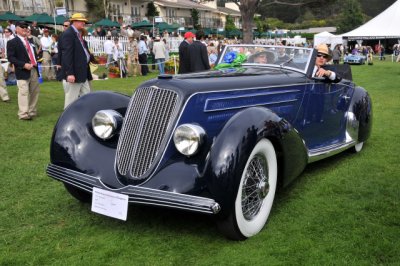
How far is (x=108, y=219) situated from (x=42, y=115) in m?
5.80

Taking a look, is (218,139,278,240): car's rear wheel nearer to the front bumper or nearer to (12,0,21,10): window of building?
the front bumper

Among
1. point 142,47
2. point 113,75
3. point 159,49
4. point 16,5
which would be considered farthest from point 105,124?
point 16,5

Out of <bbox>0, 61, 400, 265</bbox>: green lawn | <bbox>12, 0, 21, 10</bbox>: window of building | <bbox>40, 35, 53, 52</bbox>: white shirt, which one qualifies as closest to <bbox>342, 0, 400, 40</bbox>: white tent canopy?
<bbox>40, 35, 53, 52</bbox>: white shirt

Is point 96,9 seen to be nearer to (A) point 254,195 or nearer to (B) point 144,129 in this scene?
(B) point 144,129

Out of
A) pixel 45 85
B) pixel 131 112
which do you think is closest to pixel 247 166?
pixel 131 112

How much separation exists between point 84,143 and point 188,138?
109 cm

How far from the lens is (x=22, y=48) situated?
762 centimetres

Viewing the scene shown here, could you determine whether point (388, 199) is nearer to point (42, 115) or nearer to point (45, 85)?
point (42, 115)

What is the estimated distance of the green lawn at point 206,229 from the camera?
2.88m

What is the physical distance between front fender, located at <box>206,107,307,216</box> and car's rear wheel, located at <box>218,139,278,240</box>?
8 centimetres

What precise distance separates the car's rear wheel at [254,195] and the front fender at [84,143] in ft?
3.22

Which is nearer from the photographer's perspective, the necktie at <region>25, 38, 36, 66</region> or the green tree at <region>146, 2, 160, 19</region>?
the necktie at <region>25, 38, 36, 66</region>

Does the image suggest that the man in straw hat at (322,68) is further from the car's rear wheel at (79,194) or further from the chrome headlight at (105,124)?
the car's rear wheel at (79,194)

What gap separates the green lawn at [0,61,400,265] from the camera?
2879mm
